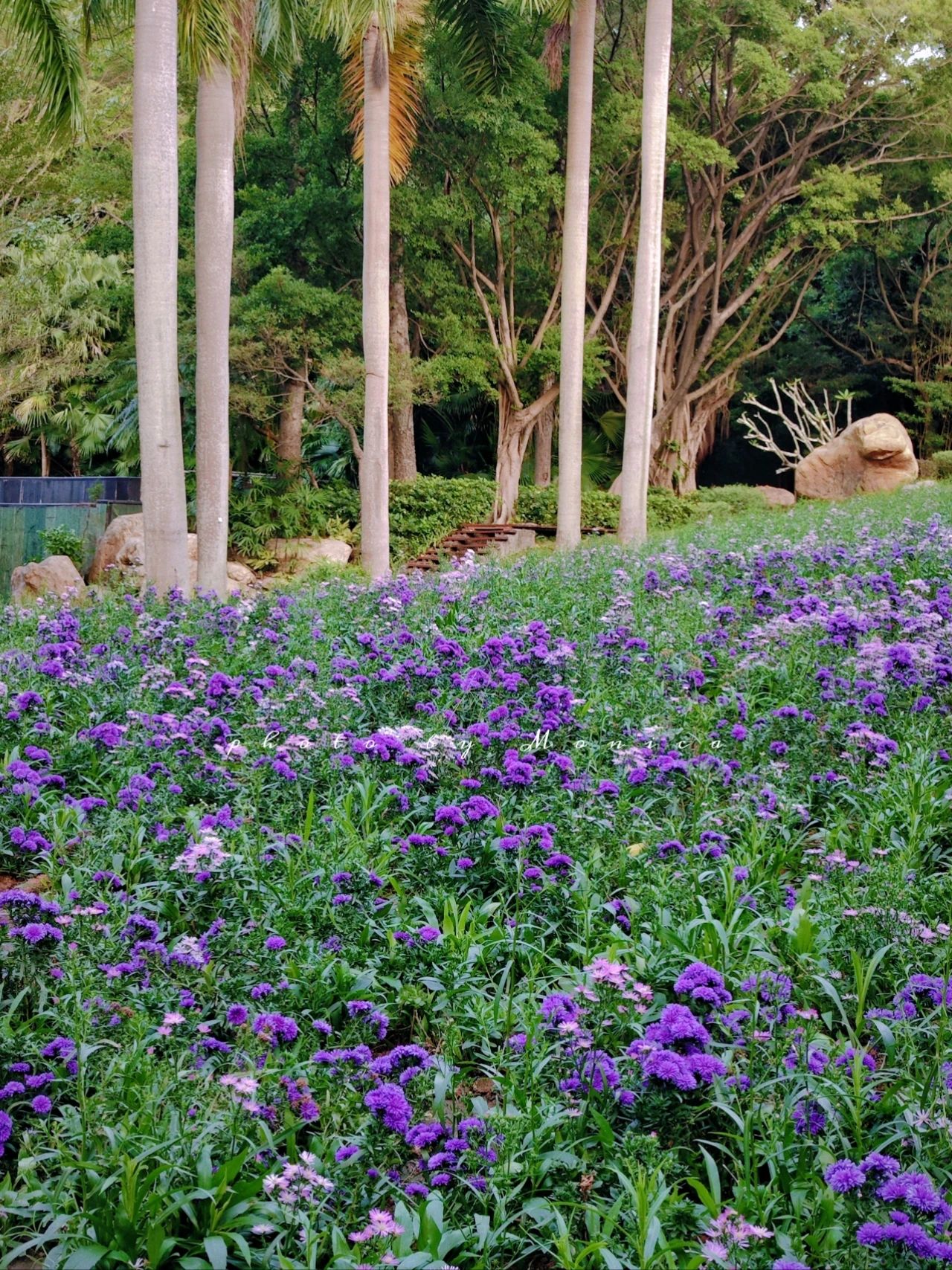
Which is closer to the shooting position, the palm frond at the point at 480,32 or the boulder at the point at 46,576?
the palm frond at the point at 480,32

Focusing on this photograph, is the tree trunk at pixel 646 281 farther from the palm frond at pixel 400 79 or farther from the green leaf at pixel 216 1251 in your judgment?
the green leaf at pixel 216 1251

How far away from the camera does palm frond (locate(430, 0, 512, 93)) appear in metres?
14.7

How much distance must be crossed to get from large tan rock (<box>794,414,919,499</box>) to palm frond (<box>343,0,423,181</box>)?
44.8 ft

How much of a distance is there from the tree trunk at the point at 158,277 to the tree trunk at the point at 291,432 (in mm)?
11711

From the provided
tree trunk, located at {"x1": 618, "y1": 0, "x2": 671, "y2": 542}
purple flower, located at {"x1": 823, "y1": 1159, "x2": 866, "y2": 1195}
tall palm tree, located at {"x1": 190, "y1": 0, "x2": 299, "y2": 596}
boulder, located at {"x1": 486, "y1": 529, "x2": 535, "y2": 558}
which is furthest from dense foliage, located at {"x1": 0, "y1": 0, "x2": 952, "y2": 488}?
purple flower, located at {"x1": 823, "y1": 1159, "x2": 866, "y2": 1195}

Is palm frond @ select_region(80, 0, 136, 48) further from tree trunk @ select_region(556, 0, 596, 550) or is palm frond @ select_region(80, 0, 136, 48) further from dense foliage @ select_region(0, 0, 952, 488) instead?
tree trunk @ select_region(556, 0, 596, 550)

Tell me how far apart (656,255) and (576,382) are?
82.5 inches

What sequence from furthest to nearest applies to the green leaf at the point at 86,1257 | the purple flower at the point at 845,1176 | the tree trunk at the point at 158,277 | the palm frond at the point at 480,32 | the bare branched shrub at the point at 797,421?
the bare branched shrub at the point at 797,421
the palm frond at the point at 480,32
the tree trunk at the point at 158,277
the green leaf at the point at 86,1257
the purple flower at the point at 845,1176

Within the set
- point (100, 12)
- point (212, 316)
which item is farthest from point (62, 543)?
point (100, 12)

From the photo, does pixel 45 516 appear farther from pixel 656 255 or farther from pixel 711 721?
pixel 711 721

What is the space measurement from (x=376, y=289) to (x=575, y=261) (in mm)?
3673

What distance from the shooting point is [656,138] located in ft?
53.8

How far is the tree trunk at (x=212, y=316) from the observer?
11.8 m

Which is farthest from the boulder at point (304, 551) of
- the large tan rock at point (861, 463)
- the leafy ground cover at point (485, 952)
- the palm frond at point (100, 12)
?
the leafy ground cover at point (485, 952)
